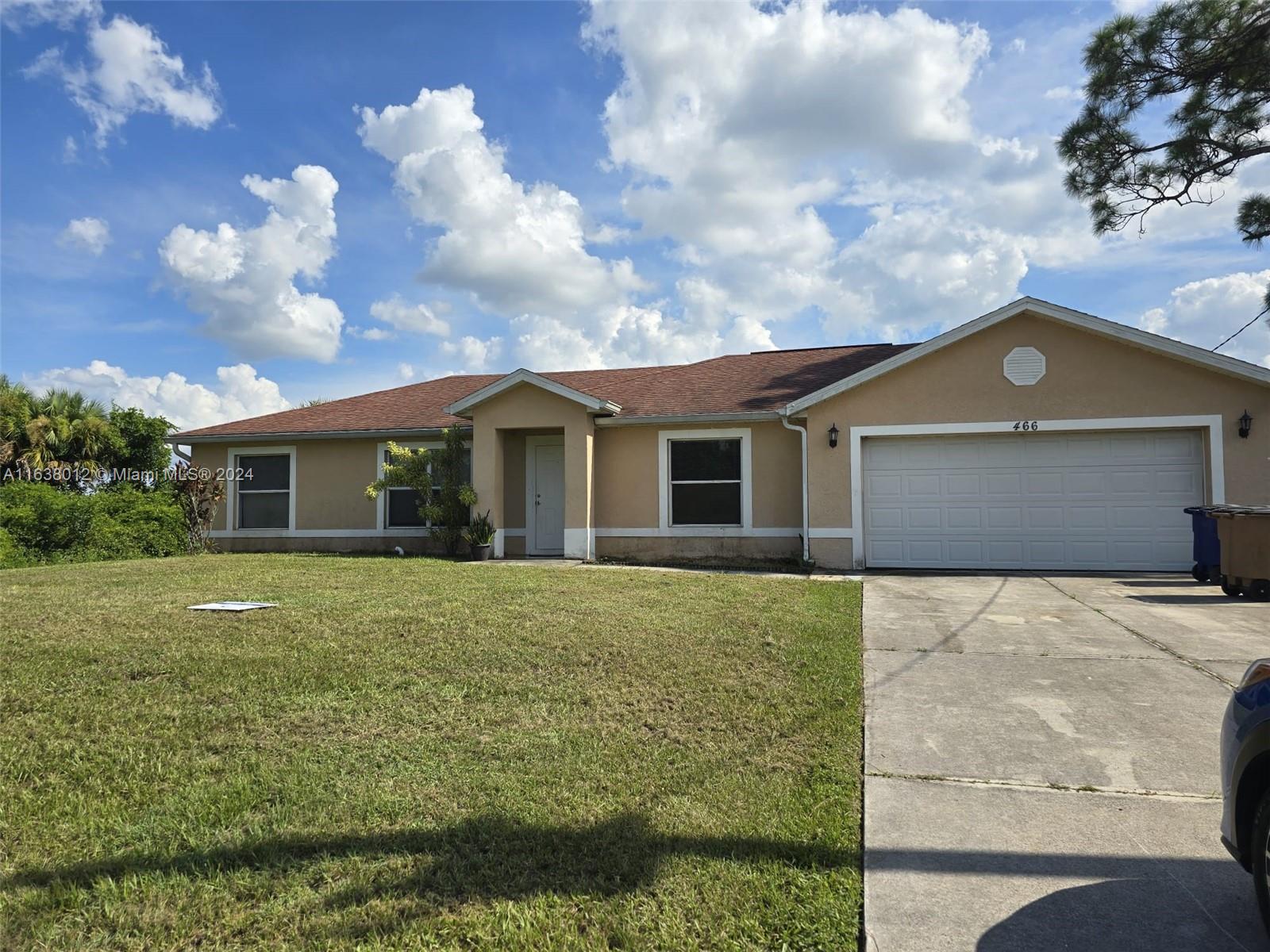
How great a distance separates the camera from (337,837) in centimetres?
311

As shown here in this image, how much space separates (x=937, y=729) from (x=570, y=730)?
7.40ft

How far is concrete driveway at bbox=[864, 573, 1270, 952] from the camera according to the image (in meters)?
2.62

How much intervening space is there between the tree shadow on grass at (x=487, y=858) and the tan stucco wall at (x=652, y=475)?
10.6 meters

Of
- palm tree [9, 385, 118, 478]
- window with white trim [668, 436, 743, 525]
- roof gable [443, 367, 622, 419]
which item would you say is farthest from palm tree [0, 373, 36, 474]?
window with white trim [668, 436, 743, 525]

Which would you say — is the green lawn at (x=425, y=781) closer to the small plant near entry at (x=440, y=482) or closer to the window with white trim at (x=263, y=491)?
the small plant near entry at (x=440, y=482)

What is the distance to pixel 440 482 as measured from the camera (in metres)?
14.7

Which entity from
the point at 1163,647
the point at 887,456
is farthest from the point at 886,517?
the point at 1163,647

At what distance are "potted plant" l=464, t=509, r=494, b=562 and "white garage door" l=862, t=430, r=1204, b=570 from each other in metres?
6.71

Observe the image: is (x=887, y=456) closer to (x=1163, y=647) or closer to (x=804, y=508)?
(x=804, y=508)

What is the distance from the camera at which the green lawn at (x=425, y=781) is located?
262 centimetres

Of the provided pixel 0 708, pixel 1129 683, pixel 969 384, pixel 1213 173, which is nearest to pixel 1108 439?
pixel 969 384

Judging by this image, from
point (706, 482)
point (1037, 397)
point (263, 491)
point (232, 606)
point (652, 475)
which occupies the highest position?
point (1037, 397)

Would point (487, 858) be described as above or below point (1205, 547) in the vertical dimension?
below

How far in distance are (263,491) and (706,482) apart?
981cm
